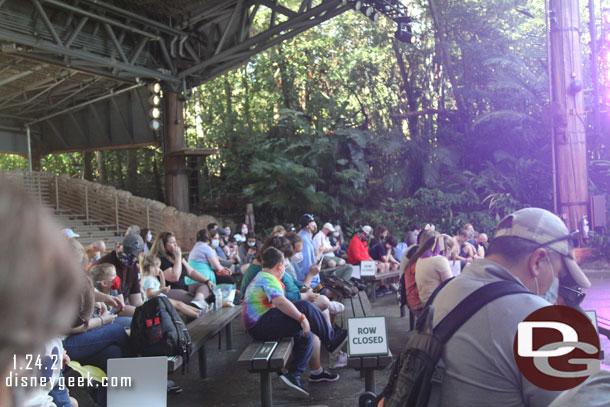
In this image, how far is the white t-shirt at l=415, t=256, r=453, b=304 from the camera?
18.0ft

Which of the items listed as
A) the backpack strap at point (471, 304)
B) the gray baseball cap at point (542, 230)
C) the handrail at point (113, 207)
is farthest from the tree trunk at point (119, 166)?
the backpack strap at point (471, 304)

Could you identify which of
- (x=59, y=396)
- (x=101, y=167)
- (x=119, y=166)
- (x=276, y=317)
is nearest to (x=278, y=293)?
(x=276, y=317)

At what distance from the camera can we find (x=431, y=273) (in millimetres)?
5508

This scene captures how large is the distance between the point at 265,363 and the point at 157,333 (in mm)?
863

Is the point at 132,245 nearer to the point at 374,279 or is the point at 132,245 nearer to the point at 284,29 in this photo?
the point at 374,279

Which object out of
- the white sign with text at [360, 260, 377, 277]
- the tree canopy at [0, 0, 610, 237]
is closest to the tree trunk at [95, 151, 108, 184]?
the tree canopy at [0, 0, 610, 237]

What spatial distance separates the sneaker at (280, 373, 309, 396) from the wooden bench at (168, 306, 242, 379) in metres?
0.78

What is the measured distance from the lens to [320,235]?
1044 cm

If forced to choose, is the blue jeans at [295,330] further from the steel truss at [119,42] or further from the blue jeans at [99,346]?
the steel truss at [119,42]

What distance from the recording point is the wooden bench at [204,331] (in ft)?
14.6

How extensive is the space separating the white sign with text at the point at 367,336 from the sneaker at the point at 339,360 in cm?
136

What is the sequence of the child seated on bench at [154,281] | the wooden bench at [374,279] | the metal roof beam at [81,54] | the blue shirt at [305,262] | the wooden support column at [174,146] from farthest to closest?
the wooden support column at [174,146] < the metal roof beam at [81,54] < the wooden bench at [374,279] < the blue shirt at [305,262] < the child seated on bench at [154,281]

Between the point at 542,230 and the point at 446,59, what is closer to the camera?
the point at 542,230

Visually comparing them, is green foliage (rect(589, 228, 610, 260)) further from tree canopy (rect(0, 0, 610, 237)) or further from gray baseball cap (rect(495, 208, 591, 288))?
gray baseball cap (rect(495, 208, 591, 288))
